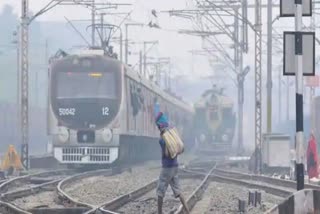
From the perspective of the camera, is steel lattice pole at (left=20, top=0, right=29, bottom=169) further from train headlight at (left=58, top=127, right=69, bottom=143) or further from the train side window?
the train side window

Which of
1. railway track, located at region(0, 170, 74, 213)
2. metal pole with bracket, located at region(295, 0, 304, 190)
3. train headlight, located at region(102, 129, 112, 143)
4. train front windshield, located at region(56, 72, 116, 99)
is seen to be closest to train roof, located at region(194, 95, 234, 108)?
train front windshield, located at region(56, 72, 116, 99)

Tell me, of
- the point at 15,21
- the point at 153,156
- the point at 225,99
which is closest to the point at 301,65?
the point at 153,156

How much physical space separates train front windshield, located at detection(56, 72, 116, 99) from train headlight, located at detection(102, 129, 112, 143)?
1.10 m

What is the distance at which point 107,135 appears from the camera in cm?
2483

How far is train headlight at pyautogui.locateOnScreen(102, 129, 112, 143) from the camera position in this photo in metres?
24.8

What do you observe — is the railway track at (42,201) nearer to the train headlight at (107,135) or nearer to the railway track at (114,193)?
the railway track at (114,193)

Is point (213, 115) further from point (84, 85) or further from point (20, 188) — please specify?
point (20, 188)

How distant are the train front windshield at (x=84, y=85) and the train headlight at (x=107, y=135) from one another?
110 cm

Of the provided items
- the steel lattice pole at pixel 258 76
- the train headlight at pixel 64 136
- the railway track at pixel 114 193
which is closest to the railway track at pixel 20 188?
the railway track at pixel 114 193

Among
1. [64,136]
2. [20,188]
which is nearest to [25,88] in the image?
[64,136]

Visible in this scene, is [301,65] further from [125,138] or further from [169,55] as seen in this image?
[169,55]

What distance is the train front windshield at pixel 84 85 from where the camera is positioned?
2503cm

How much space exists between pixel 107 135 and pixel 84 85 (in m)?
1.76

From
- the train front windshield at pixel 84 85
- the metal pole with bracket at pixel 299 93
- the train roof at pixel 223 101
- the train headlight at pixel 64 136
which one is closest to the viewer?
the metal pole with bracket at pixel 299 93
